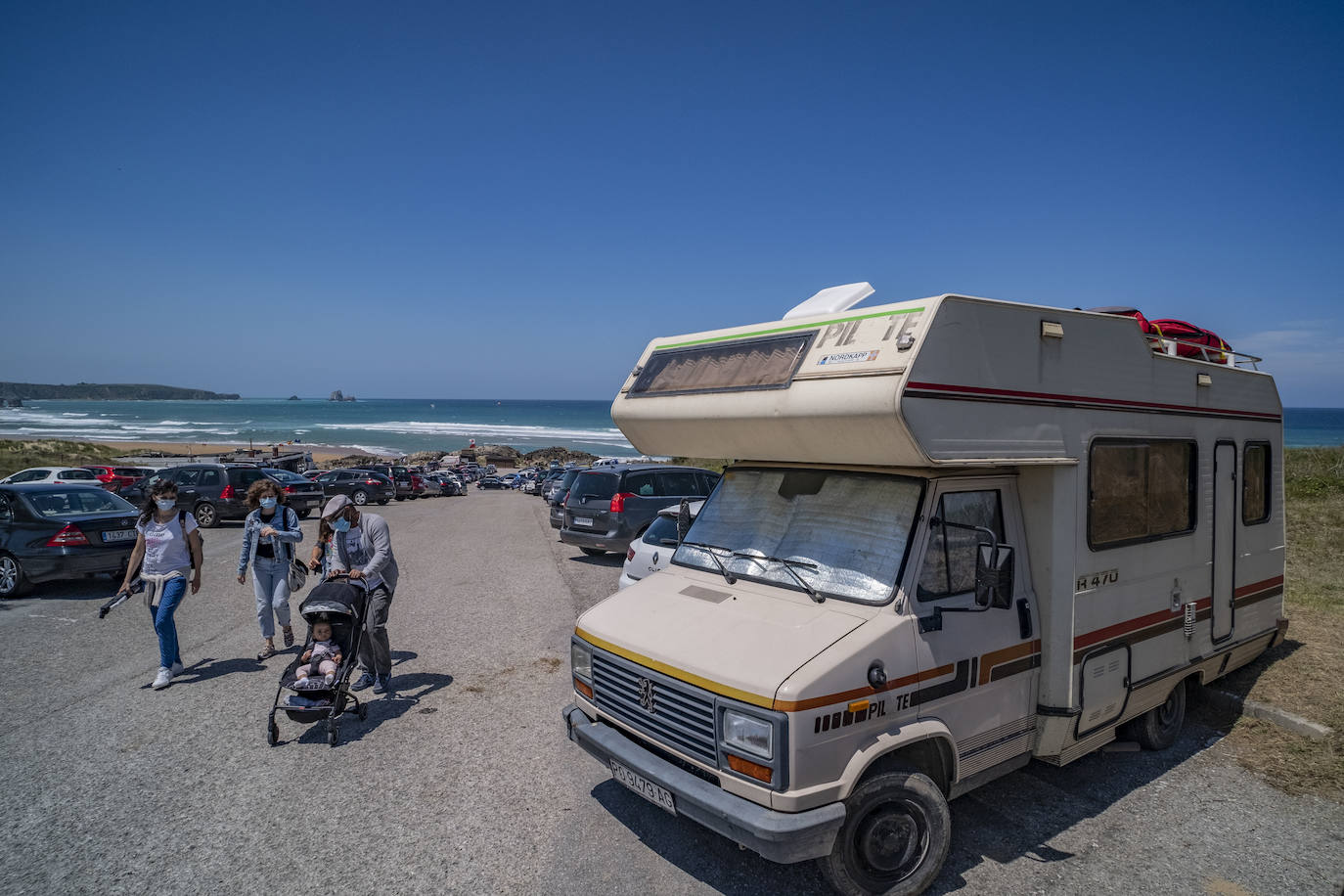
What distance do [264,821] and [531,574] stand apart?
7965 mm

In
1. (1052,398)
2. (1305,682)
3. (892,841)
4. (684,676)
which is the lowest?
(1305,682)

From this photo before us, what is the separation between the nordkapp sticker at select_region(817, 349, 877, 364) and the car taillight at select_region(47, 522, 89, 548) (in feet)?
34.7

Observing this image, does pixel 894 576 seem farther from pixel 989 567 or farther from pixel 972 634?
pixel 972 634

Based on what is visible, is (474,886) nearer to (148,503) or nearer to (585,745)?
(585,745)

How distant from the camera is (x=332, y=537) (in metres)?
6.32

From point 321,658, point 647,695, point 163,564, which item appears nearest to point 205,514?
point 163,564

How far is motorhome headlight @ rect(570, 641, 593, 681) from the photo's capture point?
4.39m

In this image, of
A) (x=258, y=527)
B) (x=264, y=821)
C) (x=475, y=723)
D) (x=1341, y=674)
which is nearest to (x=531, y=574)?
(x=258, y=527)

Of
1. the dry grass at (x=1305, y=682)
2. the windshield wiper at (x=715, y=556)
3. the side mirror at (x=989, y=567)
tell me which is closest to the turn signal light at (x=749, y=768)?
the windshield wiper at (x=715, y=556)

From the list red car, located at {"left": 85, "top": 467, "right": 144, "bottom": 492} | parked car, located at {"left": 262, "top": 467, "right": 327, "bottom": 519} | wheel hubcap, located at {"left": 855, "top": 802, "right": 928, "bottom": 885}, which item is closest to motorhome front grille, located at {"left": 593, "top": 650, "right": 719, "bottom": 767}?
wheel hubcap, located at {"left": 855, "top": 802, "right": 928, "bottom": 885}

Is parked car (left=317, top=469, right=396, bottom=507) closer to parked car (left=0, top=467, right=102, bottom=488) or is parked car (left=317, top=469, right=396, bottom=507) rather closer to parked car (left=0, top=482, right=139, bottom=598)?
parked car (left=0, top=467, right=102, bottom=488)

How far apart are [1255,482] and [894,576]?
14.6ft

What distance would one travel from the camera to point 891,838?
3.63 metres

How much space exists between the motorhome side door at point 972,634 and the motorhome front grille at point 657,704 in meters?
1.06
